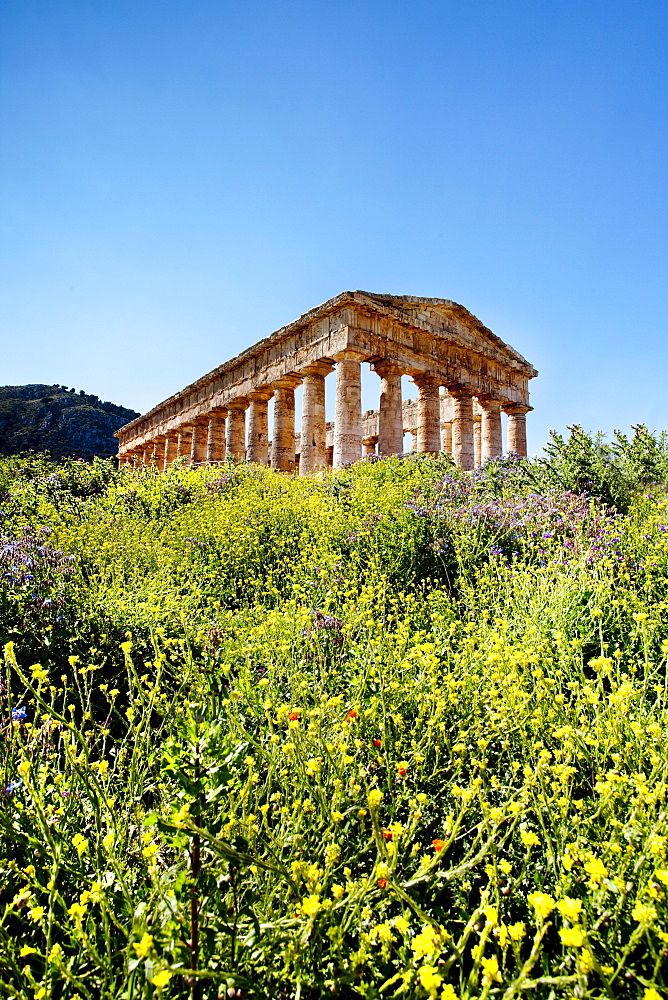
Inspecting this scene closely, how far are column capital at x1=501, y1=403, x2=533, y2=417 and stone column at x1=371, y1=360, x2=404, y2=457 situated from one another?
256 inches

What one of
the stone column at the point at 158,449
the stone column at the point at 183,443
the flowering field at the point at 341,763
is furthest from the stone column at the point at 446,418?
the flowering field at the point at 341,763

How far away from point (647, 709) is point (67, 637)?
12.1ft

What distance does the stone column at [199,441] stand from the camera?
25.0 meters

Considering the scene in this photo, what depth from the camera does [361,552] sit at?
5.91 meters

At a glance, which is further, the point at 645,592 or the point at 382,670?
the point at 645,592

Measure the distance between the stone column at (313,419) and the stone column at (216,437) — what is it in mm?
6396

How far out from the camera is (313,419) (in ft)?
58.7

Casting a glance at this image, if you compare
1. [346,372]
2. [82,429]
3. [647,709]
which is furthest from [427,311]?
[82,429]

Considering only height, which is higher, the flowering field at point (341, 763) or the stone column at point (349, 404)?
the stone column at point (349, 404)

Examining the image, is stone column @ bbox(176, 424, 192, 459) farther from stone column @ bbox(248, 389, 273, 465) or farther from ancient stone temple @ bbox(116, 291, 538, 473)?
stone column @ bbox(248, 389, 273, 465)

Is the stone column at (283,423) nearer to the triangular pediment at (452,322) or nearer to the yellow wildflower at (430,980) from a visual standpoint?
the triangular pediment at (452,322)

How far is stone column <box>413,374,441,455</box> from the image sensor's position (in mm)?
19625

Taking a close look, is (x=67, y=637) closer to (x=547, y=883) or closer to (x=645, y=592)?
(x=547, y=883)

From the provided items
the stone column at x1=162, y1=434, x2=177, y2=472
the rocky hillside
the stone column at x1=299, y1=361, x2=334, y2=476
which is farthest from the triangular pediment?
the rocky hillside
